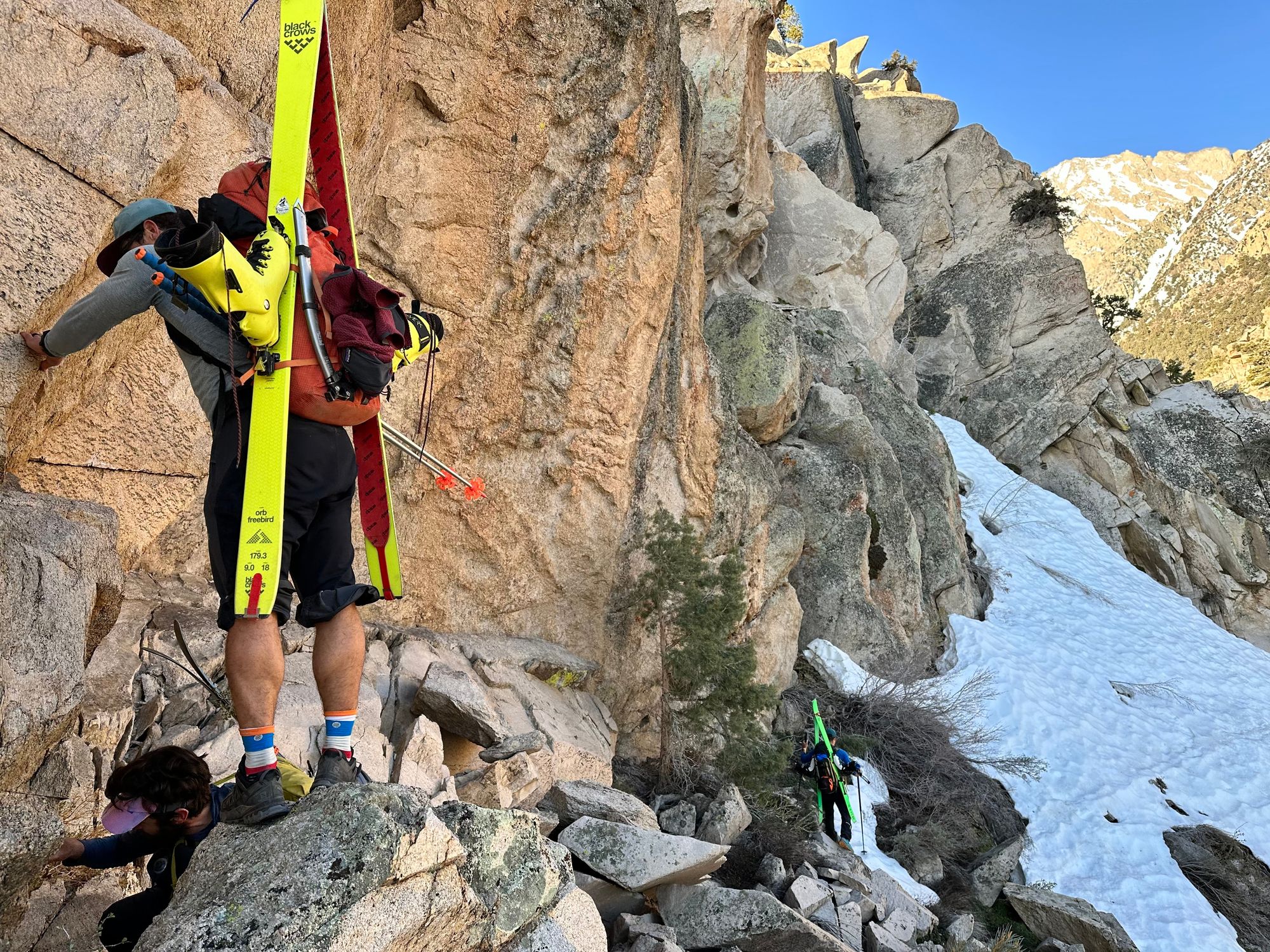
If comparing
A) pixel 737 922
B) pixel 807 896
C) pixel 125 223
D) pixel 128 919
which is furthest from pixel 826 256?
pixel 128 919

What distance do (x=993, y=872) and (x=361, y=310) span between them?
9351mm

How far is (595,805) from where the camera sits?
533 centimetres

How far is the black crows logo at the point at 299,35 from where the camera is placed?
3.36 metres

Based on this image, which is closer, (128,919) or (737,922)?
(128,919)

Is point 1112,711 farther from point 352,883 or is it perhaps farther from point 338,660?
point 352,883

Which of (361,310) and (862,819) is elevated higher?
(361,310)

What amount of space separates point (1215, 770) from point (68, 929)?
14.5m

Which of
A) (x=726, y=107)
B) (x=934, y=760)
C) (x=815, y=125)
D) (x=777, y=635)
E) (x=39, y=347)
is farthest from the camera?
(x=815, y=125)

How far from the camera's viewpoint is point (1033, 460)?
75.8 feet

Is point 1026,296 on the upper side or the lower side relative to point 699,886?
upper

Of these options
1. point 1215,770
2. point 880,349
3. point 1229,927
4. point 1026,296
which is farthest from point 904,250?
point 1229,927

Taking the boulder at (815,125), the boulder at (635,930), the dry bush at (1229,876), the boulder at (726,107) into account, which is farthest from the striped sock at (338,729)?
the boulder at (815,125)

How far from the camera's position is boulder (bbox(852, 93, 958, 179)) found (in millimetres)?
27781

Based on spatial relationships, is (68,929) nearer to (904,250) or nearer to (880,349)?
(880,349)
